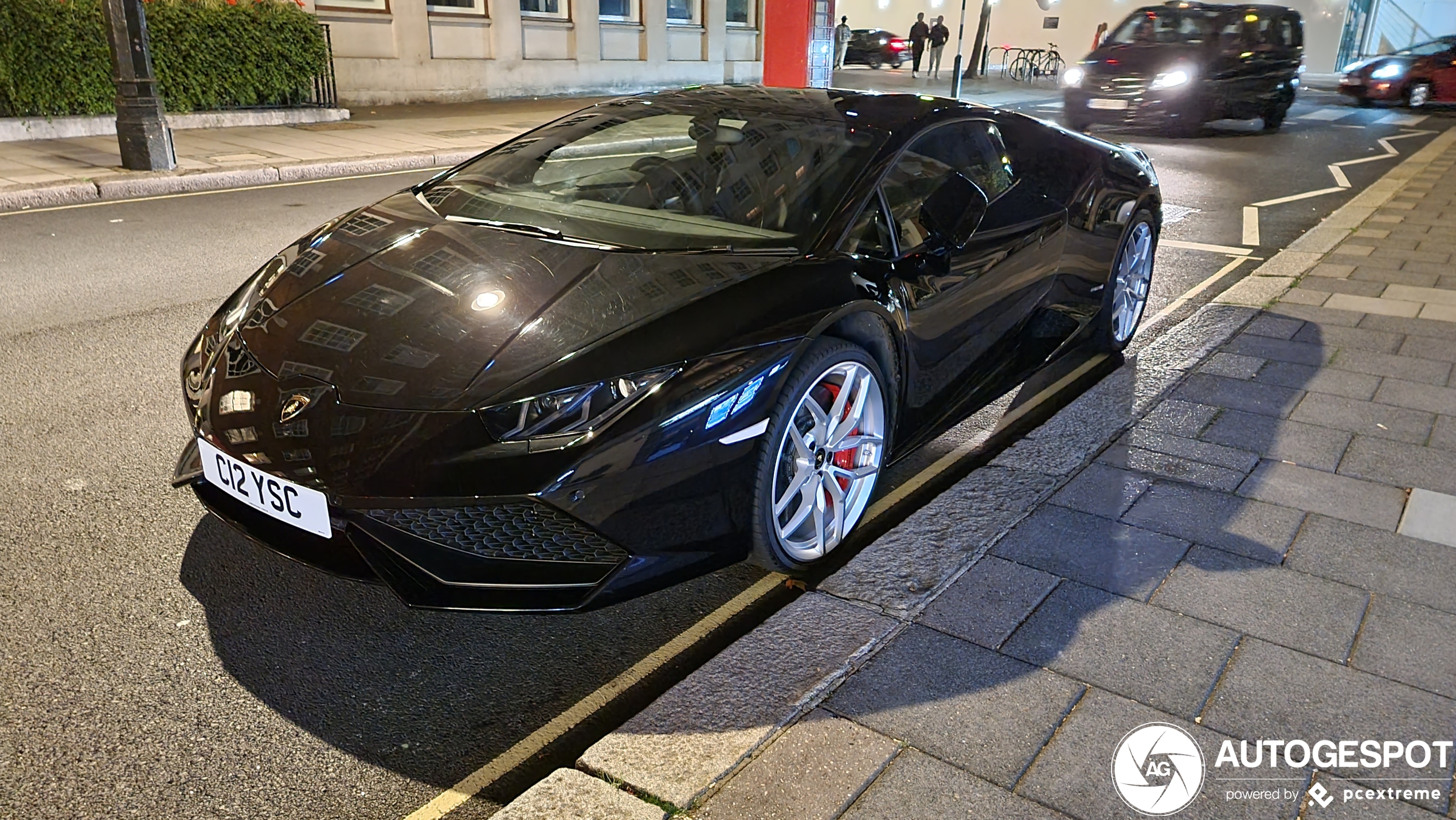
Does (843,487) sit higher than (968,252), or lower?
lower

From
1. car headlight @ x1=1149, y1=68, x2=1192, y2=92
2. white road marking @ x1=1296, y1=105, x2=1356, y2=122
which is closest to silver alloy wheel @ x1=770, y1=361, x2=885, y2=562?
car headlight @ x1=1149, y1=68, x2=1192, y2=92

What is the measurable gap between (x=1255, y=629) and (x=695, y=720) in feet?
4.87

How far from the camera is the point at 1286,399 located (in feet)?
14.6

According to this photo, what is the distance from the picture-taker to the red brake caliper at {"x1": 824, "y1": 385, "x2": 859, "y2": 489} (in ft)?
9.77

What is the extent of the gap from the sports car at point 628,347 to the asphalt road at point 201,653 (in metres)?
0.30

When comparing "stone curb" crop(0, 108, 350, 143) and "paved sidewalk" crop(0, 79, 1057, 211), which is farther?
"stone curb" crop(0, 108, 350, 143)

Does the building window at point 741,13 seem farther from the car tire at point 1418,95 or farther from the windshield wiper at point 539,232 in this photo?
the windshield wiper at point 539,232

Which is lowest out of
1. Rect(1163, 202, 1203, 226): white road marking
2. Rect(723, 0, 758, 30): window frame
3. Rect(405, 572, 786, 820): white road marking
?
Rect(405, 572, 786, 820): white road marking

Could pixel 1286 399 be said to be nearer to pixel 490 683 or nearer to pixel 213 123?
pixel 490 683

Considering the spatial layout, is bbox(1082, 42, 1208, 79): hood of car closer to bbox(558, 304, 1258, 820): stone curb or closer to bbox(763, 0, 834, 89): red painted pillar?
bbox(763, 0, 834, 89): red painted pillar

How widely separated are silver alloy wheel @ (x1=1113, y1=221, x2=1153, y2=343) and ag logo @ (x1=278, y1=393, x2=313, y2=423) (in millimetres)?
3657

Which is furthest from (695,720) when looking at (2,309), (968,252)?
(2,309)

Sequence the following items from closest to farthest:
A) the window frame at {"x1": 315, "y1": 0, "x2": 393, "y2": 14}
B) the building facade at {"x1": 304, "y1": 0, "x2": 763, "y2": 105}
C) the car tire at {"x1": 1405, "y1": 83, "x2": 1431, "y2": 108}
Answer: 1. the window frame at {"x1": 315, "y1": 0, "x2": 393, "y2": 14}
2. the building facade at {"x1": 304, "y1": 0, "x2": 763, "y2": 105}
3. the car tire at {"x1": 1405, "y1": 83, "x2": 1431, "y2": 108}

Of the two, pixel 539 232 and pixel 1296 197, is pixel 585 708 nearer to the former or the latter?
pixel 539 232
